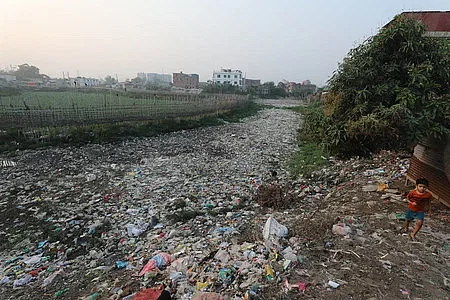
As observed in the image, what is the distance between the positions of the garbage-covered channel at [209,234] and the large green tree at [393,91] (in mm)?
1369

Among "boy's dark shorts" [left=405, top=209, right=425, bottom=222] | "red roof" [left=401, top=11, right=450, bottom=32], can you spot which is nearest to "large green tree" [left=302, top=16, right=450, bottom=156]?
"boy's dark shorts" [left=405, top=209, right=425, bottom=222]

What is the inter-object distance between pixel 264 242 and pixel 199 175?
4.29 m

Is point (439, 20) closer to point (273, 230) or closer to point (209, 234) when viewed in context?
point (273, 230)

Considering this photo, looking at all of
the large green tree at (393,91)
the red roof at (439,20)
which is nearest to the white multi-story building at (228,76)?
the red roof at (439,20)

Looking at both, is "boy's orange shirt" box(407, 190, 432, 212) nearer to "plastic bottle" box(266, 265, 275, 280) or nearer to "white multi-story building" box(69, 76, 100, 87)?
"plastic bottle" box(266, 265, 275, 280)

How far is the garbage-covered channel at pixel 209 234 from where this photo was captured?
2775 millimetres

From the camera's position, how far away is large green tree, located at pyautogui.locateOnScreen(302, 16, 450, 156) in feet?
10.3

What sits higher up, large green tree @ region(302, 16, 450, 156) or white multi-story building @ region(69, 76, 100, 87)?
white multi-story building @ region(69, 76, 100, 87)

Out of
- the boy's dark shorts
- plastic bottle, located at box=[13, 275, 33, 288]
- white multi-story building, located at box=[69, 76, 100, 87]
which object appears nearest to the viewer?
the boy's dark shorts

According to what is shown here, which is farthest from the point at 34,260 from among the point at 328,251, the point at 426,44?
the point at 426,44

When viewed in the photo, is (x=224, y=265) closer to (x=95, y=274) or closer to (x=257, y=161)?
(x=95, y=274)

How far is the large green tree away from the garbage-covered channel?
4.49 feet

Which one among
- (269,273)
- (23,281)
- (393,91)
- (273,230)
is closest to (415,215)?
(393,91)

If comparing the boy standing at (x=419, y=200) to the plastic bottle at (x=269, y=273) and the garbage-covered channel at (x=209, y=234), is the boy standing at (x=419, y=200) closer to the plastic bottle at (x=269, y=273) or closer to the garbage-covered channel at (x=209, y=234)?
the garbage-covered channel at (x=209, y=234)
